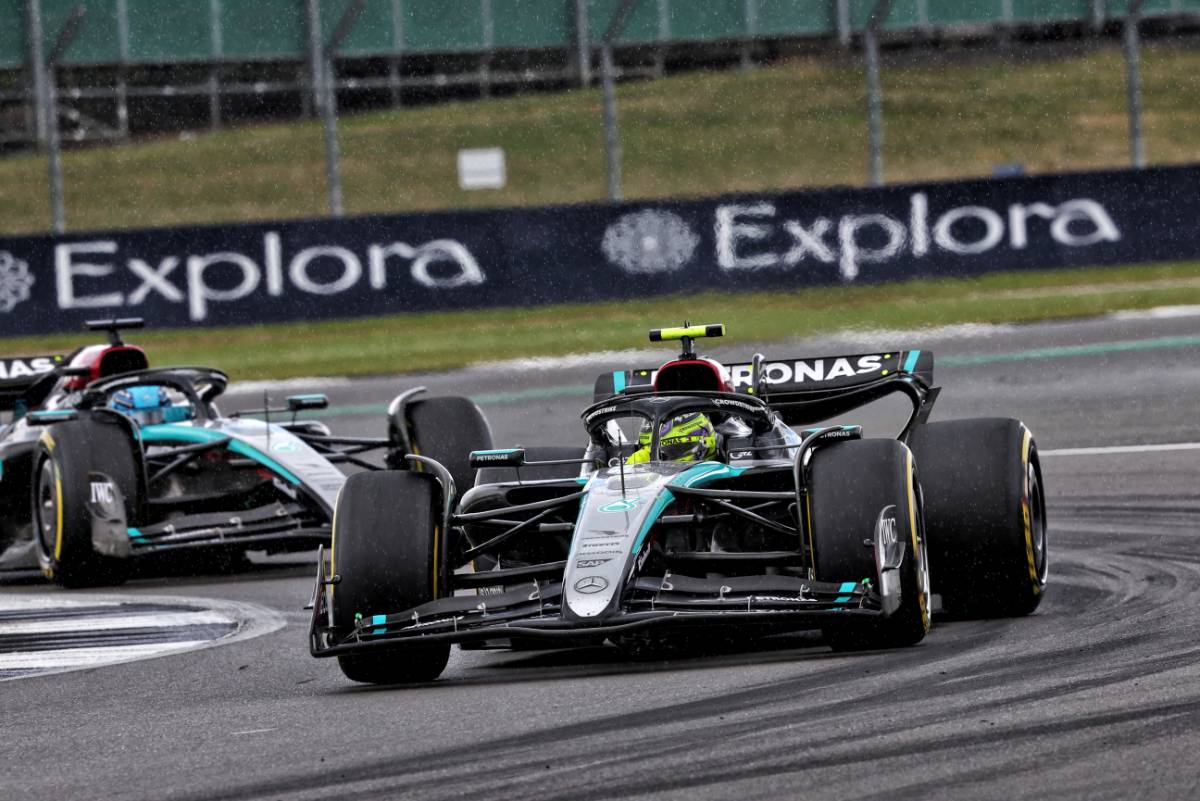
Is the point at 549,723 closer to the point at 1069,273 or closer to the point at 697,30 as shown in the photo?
the point at 1069,273

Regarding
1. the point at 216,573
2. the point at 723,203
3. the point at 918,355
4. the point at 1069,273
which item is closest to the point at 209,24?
the point at 723,203

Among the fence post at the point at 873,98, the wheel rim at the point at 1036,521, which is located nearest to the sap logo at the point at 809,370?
the wheel rim at the point at 1036,521

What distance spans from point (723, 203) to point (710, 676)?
15.5 m

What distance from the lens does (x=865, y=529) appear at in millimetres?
7449

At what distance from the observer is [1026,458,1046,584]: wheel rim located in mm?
8664

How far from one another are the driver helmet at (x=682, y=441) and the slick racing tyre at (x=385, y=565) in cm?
106

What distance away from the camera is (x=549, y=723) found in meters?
6.44

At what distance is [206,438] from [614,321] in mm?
10571

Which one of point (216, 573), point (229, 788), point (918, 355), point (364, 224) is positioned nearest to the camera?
point (229, 788)

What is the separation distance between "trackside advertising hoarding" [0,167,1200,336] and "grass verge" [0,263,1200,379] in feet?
0.56

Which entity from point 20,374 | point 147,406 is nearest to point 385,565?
point 147,406

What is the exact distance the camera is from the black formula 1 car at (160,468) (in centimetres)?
1167

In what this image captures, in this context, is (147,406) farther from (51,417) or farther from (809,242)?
(809,242)

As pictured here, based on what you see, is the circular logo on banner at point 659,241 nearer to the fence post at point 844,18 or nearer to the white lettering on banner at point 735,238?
the white lettering on banner at point 735,238
